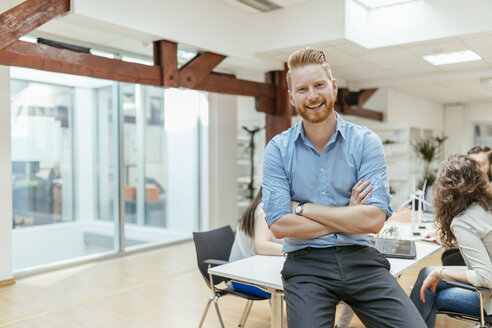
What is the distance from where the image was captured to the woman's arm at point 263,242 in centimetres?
268

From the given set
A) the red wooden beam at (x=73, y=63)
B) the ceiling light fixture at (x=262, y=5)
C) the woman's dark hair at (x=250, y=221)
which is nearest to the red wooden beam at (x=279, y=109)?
the ceiling light fixture at (x=262, y=5)

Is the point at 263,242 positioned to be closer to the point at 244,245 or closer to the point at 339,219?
the point at 244,245

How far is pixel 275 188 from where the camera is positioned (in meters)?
1.76

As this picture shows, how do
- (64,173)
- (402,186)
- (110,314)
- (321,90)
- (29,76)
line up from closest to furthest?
1. (321,90)
2. (110,314)
3. (29,76)
4. (64,173)
5. (402,186)

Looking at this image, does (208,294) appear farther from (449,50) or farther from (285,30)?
(449,50)

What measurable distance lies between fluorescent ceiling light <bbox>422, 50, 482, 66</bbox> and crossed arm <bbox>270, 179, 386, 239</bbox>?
5211mm

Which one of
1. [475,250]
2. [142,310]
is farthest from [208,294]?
[475,250]

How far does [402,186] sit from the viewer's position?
9766 mm

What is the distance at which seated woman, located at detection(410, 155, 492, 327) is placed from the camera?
2213 mm

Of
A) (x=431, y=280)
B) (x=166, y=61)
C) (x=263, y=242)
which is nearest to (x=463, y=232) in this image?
(x=431, y=280)

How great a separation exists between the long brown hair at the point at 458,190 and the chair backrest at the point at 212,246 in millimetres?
1416

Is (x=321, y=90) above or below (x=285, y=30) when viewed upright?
below

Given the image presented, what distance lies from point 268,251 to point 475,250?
1.10m

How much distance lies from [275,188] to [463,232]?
1098mm
